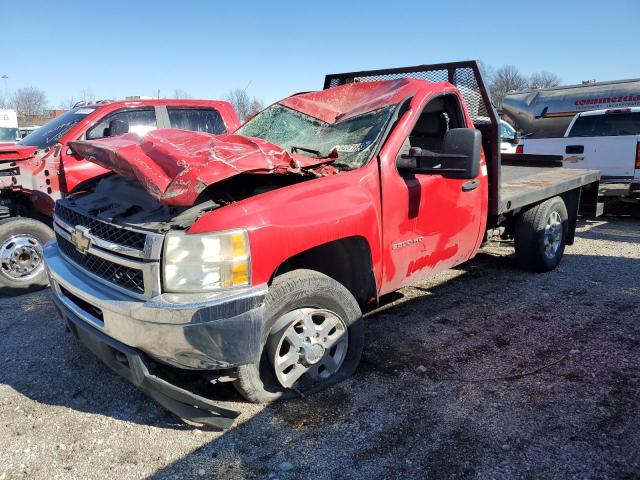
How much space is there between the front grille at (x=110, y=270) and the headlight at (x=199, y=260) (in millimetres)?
205

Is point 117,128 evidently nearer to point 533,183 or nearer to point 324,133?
point 324,133

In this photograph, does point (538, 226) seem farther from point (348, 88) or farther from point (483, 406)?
point (483, 406)

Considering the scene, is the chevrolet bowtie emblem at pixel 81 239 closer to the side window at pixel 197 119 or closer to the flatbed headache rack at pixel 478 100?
the flatbed headache rack at pixel 478 100

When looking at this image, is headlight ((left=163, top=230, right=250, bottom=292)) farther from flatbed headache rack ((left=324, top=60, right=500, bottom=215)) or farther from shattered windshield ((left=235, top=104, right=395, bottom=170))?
flatbed headache rack ((left=324, top=60, right=500, bottom=215))

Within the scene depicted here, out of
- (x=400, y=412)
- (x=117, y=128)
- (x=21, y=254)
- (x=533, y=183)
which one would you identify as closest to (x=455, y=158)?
(x=400, y=412)

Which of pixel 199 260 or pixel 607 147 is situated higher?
pixel 607 147

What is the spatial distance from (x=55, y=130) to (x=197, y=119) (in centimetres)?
172

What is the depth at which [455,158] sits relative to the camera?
3.45 metres

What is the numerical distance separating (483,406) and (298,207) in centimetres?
167

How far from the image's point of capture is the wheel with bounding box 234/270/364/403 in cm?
296

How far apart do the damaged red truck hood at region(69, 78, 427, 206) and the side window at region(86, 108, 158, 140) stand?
2.05m

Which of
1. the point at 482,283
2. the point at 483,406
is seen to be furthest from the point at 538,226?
the point at 483,406

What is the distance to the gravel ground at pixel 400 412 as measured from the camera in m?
2.66

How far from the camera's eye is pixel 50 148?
19.2 ft
